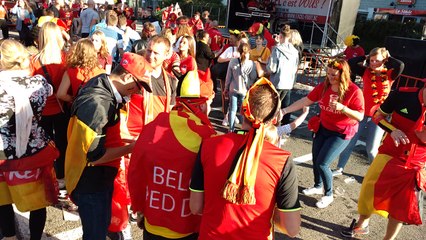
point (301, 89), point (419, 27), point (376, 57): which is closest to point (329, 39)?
point (301, 89)

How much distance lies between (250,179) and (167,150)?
516 mm

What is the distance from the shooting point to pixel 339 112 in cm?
378

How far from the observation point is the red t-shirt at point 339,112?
3.75 m

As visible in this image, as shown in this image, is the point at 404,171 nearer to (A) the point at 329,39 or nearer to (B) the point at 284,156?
(B) the point at 284,156

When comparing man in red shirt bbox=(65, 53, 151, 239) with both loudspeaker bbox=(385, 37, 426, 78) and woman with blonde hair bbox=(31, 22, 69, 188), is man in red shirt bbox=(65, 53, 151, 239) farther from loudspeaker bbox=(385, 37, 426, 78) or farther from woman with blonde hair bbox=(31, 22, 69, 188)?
loudspeaker bbox=(385, 37, 426, 78)

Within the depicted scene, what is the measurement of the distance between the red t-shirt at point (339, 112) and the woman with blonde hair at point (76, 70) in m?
2.49

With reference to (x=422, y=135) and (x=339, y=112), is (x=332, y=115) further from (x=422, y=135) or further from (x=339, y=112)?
(x=422, y=135)

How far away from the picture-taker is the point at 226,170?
1.81 m

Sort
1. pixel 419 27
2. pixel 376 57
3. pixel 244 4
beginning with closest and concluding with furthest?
1. pixel 376 57
2. pixel 244 4
3. pixel 419 27

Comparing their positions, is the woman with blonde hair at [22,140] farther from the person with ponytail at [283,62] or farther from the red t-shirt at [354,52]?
the red t-shirt at [354,52]

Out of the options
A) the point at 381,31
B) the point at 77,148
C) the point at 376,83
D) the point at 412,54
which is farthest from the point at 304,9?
the point at 77,148

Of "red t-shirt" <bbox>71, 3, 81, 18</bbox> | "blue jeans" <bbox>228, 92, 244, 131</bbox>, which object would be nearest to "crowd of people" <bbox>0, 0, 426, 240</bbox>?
"blue jeans" <bbox>228, 92, 244, 131</bbox>

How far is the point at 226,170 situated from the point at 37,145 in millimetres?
1711

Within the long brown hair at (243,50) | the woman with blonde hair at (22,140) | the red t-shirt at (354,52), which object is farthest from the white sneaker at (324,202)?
the red t-shirt at (354,52)
